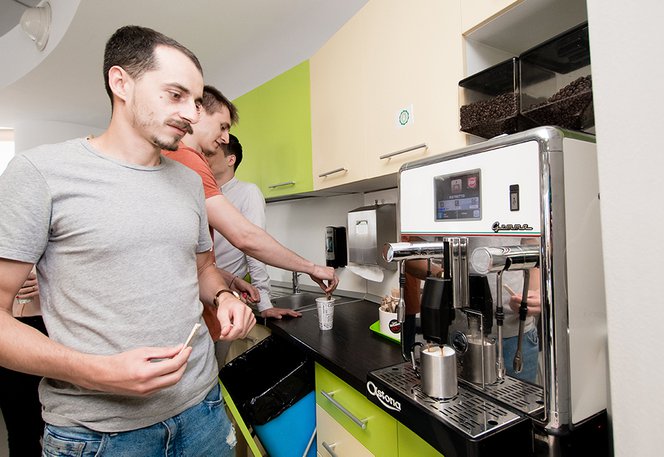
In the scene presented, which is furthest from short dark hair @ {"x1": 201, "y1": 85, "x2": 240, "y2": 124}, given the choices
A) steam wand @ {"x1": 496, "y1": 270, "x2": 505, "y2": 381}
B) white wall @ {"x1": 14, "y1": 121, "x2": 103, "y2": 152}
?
white wall @ {"x1": 14, "y1": 121, "x2": 103, "y2": 152}

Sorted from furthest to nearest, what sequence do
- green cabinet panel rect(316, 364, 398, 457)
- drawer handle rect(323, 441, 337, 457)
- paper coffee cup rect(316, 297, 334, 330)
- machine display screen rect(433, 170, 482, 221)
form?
paper coffee cup rect(316, 297, 334, 330), drawer handle rect(323, 441, 337, 457), green cabinet panel rect(316, 364, 398, 457), machine display screen rect(433, 170, 482, 221)

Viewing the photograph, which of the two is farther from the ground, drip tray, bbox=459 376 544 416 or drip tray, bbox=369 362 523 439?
drip tray, bbox=459 376 544 416

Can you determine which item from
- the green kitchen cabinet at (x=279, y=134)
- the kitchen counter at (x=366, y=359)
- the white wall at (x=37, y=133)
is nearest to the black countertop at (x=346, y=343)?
the kitchen counter at (x=366, y=359)

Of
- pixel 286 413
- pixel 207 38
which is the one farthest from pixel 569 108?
pixel 207 38

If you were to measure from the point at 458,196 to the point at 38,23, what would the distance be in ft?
8.93

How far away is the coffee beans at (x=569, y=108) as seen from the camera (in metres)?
0.72

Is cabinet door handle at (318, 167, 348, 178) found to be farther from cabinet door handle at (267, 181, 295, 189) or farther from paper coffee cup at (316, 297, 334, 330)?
paper coffee cup at (316, 297, 334, 330)

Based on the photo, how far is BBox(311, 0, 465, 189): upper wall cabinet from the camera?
1000 millimetres

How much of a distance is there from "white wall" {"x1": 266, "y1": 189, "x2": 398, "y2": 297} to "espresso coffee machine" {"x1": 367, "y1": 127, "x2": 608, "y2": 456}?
99 cm

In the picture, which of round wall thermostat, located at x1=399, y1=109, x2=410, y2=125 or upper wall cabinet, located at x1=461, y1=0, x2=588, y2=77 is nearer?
upper wall cabinet, located at x1=461, y1=0, x2=588, y2=77

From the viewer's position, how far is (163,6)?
1755 millimetres

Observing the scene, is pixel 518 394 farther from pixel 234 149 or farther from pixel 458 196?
pixel 234 149

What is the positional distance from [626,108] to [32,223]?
890mm

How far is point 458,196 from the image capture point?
2.40ft
